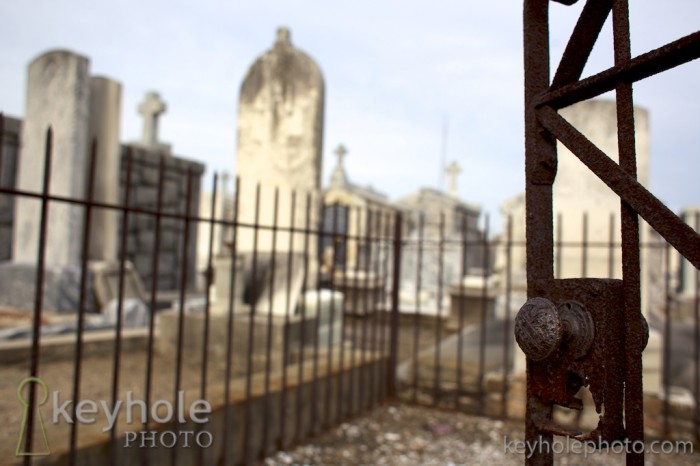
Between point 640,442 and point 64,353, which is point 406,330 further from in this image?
point 640,442

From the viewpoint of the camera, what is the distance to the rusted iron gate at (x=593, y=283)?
87 centimetres

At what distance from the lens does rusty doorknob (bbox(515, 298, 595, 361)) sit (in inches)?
35.8

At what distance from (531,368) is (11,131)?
7948mm

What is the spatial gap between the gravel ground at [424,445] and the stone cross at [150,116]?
8.86 m

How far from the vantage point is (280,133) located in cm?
571

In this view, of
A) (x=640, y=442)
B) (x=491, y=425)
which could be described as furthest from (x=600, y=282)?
(x=491, y=425)

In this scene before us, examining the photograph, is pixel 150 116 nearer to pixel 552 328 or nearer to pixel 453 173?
pixel 552 328

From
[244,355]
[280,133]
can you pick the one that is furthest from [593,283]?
[280,133]

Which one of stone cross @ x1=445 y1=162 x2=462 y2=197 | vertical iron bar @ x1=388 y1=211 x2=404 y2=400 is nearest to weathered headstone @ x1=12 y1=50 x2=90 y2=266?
vertical iron bar @ x1=388 y1=211 x2=404 y2=400

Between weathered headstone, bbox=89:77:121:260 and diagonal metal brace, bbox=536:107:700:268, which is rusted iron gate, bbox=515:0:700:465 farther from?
weathered headstone, bbox=89:77:121:260

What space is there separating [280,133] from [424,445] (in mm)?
3714

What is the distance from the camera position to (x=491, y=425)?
13.5 feet

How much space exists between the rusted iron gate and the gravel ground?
8.35 feet

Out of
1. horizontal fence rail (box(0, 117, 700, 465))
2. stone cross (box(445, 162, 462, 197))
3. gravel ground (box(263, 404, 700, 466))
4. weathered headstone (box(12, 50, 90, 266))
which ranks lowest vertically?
gravel ground (box(263, 404, 700, 466))
